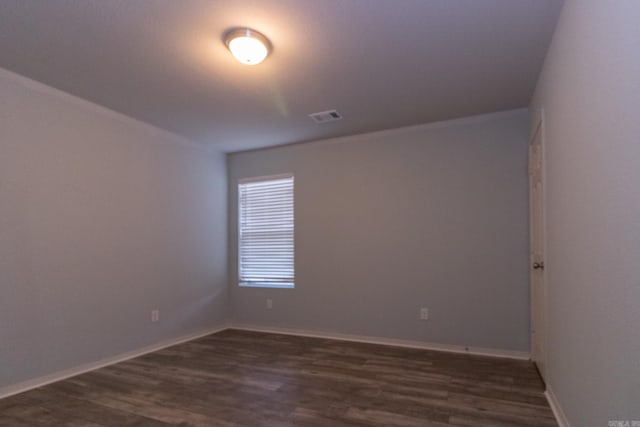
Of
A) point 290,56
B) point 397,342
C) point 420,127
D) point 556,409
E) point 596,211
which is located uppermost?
point 290,56

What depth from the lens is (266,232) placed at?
5211 mm

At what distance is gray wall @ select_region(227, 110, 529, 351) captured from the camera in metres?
3.81

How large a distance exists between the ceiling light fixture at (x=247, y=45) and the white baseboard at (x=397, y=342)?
130 inches

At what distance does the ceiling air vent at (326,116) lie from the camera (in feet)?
12.7

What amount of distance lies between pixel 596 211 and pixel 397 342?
3.02m

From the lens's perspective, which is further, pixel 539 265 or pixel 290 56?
pixel 539 265

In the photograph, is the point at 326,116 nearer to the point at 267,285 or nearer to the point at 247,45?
the point at 247,45

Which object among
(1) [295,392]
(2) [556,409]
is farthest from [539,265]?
(1) [295,392]

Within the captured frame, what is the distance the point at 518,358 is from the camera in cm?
366

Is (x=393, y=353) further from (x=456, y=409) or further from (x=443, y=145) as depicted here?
A: (x=443, y=145)

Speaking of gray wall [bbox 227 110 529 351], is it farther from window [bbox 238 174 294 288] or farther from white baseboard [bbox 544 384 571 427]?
white baseboard [bbox 544 384 571 427]

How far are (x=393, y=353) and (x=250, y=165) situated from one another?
319 centimetres

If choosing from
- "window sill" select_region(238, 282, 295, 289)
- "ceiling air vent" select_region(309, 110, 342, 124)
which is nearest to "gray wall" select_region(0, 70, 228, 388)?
"window sill" select_region(238, 282, 295, 289)

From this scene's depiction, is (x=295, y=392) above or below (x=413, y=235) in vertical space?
below
